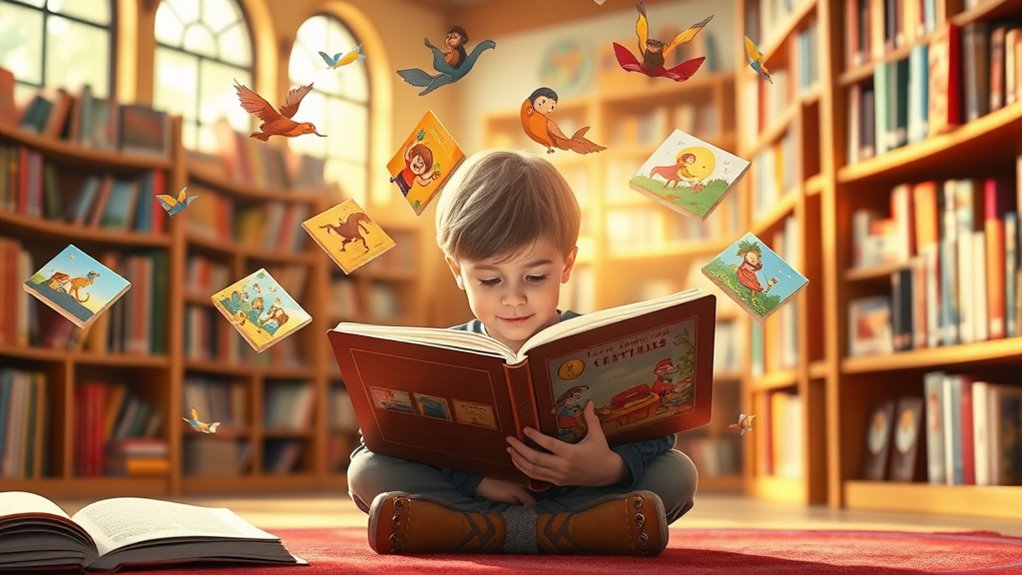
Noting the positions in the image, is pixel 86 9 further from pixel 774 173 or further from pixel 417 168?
pixel 417 168

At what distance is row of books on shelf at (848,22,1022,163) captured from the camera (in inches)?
101

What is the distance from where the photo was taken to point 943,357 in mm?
2725

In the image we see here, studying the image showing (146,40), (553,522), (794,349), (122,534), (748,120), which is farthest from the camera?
(146,40)

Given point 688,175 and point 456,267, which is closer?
point 688,175

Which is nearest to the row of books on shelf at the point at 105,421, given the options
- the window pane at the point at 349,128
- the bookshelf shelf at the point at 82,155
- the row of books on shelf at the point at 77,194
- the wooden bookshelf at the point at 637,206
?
the row of books on shelf at the point at 77,194

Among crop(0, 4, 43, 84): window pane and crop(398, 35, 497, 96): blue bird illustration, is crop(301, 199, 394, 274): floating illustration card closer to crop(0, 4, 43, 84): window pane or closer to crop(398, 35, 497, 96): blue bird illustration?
crop(398, 35, 497, 96): blue bird illustration

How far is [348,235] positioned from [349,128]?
414 cm

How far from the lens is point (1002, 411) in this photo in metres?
2.63

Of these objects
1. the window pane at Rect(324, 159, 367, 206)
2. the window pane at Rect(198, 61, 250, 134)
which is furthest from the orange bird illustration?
the window pane at Rect(324, 159, 367, 206)

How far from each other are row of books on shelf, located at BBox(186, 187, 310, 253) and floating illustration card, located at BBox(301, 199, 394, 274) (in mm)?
3004

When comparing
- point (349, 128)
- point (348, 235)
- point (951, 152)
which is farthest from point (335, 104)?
point (348, 235)

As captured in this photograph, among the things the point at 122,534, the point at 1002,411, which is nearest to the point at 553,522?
the point at 122,534

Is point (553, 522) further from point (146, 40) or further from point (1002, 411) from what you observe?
point (146, 40)

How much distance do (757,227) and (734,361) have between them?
116 cm
